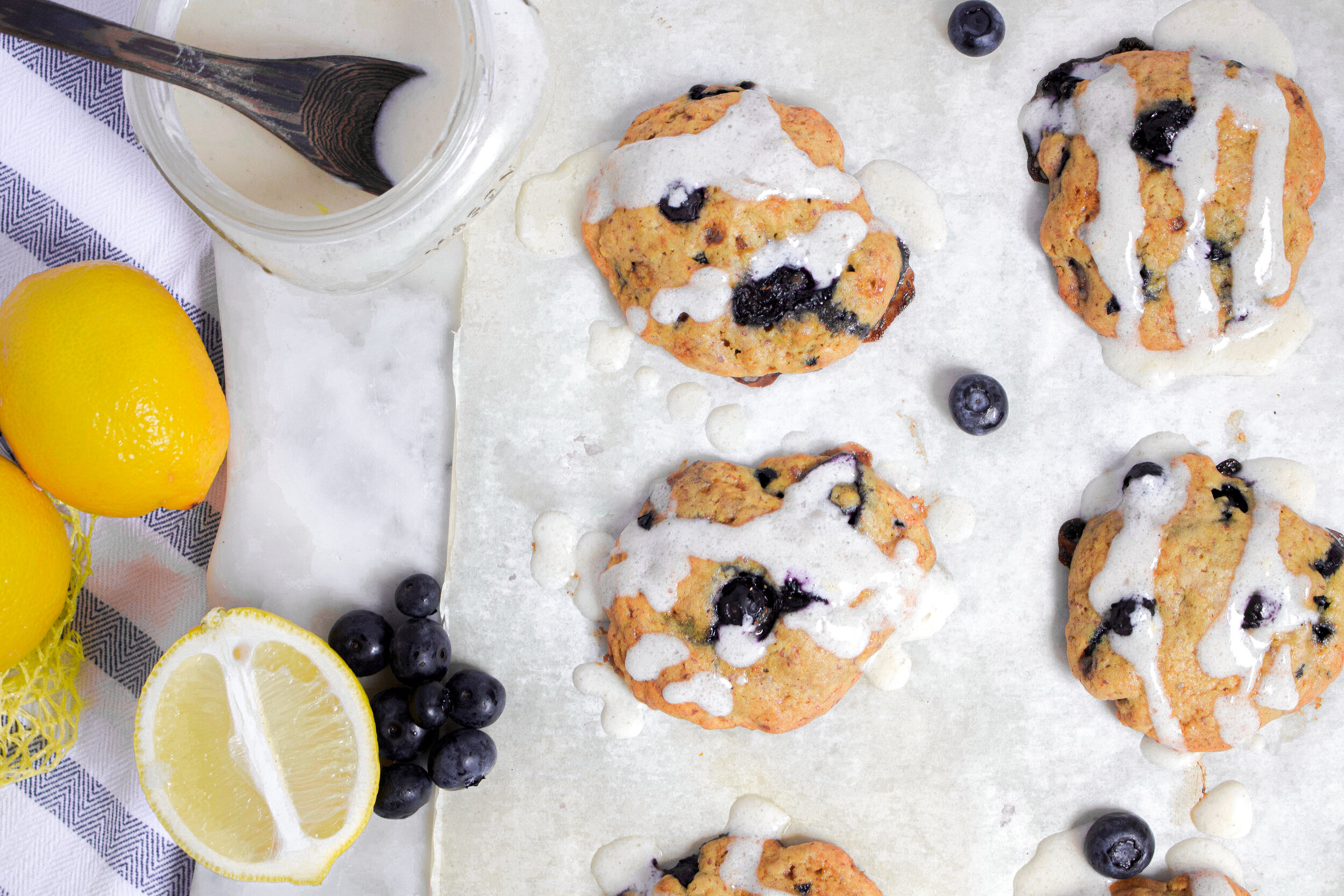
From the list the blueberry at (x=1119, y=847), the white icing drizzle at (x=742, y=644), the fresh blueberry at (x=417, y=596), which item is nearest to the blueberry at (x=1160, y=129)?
the white icing drizzle at (x=742, y=644)

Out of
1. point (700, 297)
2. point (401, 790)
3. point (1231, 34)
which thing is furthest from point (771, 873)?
point (1231, 34)

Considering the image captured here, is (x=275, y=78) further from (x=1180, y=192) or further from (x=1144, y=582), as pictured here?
(x=1144, y=582)

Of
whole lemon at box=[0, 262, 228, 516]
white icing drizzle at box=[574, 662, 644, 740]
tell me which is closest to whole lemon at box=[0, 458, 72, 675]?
whole lemon at box=[0, 262, 228, 516]

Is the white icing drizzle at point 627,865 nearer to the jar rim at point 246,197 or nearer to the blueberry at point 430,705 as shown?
the blueberry at point 430,705

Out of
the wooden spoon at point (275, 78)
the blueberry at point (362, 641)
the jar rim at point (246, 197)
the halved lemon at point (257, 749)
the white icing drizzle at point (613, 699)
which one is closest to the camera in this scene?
the wooden spoon at point (275, 78)

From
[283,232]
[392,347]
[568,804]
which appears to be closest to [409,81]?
[283,232]

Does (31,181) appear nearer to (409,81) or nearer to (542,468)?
(409,81)

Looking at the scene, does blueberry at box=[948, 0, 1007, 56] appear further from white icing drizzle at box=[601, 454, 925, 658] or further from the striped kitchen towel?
the striped kitchen towel
